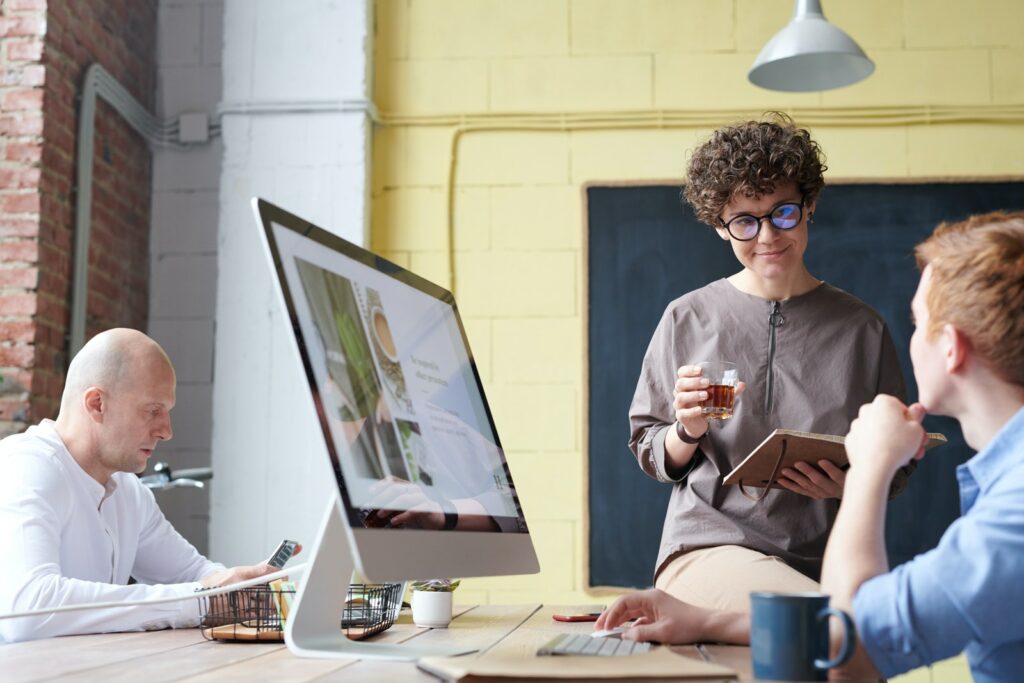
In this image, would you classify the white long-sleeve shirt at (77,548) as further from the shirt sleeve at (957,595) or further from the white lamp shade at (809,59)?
the white lamp shade at (809,59)

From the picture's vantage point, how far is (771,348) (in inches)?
81.4

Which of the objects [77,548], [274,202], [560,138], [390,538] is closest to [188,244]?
[274,202]

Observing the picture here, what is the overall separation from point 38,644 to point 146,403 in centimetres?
86

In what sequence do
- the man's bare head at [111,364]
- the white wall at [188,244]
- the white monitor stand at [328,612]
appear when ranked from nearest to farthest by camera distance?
the white monitor stand at [328,612] → the man's bare head at [111,364] → the white wall at [188,244]

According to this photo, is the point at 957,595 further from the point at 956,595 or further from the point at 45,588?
the point at 45,588

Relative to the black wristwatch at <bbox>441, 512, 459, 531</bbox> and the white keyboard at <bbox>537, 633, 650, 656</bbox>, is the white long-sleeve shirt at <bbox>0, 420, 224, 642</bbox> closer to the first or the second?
the black wristwatch at <bbox>441, 512, 459, 531</bbox>

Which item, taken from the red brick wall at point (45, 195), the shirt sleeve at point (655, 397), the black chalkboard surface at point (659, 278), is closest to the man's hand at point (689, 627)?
the shirt sleeve at point (655, 397)

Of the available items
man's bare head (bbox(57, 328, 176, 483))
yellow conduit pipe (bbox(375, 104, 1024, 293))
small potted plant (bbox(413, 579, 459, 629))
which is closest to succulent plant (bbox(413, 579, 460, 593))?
small potted plant (bbox(413, 579, 459, 629))

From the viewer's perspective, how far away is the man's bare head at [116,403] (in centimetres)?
227

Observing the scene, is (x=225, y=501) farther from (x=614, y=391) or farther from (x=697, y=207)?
(x=697, y=207)

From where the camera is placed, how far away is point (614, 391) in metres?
3.70

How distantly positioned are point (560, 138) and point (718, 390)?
214 cm

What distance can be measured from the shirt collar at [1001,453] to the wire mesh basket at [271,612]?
85 cm

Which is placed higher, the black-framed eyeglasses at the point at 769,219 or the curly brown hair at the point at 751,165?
the curly brown hair at the point at 751,165
